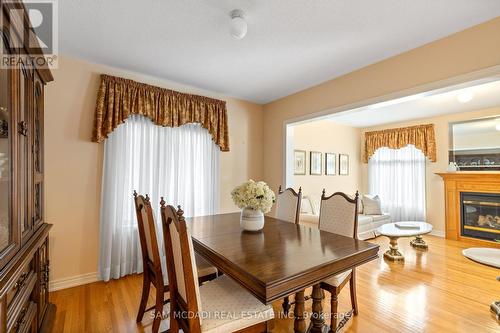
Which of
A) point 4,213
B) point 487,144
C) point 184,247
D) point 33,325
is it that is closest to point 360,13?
point 184,247

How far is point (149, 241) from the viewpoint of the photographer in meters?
1.94

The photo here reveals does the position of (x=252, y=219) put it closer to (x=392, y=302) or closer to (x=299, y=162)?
(x=392, y=302)

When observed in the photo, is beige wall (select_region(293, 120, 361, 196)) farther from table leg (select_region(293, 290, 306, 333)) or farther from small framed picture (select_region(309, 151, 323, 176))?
table leg (select_region(293, 290, 306, 333))

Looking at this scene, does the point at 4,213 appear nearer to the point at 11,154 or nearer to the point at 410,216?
the point at 11,154

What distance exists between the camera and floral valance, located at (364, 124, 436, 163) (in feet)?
17.3

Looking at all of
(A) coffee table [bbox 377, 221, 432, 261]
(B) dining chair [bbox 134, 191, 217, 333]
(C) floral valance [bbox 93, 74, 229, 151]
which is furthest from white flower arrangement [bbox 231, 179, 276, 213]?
(A) coffee table [bbox 377, 221, 432, 261]

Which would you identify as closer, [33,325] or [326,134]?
[33,325]

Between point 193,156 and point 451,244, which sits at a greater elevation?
point 193,156

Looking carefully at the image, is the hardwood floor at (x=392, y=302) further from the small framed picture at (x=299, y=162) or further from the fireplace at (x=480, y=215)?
the small framed picture at (x=299, y=162)

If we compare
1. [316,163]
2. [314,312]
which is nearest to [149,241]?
[314,312]

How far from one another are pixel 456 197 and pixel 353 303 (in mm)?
4203

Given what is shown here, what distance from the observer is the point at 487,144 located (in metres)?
4.61

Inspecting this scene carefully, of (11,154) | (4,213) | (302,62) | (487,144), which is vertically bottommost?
(4,213)

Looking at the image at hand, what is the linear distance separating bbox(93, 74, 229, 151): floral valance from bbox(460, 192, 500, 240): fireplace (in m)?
4.84
